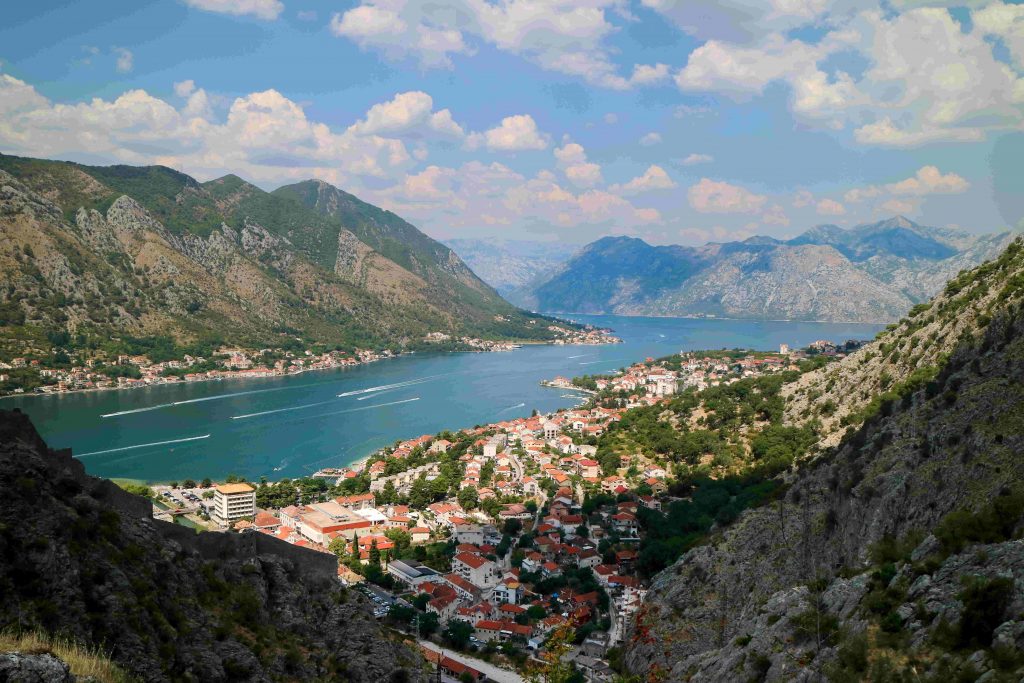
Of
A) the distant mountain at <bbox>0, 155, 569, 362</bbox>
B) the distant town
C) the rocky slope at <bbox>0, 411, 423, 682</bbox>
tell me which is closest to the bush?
the rocky slope at <bbox>0, 411, 423, 682</bbox>

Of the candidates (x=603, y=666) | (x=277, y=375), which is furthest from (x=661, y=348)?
(x=603, y=666)

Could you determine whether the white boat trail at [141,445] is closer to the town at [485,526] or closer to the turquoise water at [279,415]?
the turquoise water at [279,415]

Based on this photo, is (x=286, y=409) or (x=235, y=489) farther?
(x=286, y=409)

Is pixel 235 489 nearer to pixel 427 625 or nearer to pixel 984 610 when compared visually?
pixel 427 625

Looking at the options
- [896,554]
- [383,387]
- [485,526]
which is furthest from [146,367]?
[896,554]

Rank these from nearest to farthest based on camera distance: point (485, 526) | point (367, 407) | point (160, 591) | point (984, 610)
Result: point (984, 610) → point (160, 591) → point (485, 526) → point (367, 407)

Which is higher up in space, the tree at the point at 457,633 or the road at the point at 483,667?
the tree at the point at 457,633

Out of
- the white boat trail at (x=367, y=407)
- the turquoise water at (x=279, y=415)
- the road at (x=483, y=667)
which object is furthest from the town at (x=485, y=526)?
the white boat trail at (x=367, y=407)
